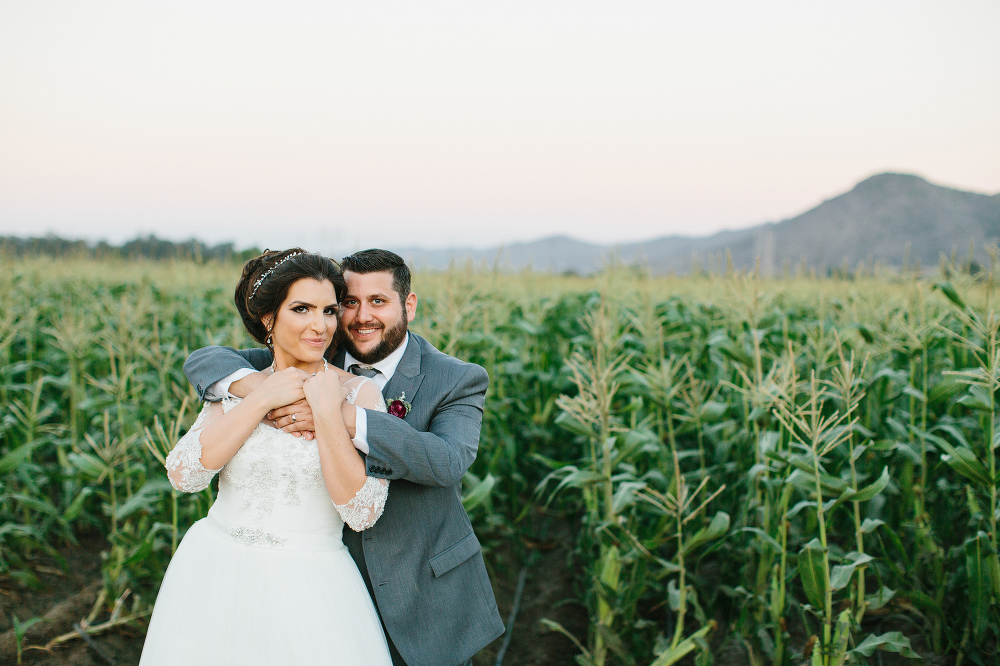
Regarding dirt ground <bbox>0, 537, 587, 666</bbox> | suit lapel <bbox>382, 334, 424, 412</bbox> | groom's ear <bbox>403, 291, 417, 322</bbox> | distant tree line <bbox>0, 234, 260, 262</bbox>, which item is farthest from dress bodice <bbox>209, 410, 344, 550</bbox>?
distant tree line <bbox>0, 234, 260, 262</bbox>

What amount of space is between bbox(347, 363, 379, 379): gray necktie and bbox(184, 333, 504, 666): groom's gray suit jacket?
0.11 meters

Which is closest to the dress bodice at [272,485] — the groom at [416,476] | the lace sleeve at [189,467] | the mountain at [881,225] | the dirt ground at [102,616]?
the lace sleeve at [189,467]

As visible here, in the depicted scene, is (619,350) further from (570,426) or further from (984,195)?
(984,195)

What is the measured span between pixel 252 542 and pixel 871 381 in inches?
147

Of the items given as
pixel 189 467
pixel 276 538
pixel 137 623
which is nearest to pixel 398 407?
pixel 276 538

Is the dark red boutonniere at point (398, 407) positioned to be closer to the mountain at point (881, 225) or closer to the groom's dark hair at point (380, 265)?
the groom's dark hair at point (380, 265)

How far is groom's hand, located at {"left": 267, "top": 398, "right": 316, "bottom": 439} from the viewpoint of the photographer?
2.02 metres

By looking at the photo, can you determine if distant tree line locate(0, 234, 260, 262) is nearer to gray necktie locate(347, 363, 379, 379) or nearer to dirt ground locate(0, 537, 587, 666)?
dirt ground locate(0, 537, 587, 666)

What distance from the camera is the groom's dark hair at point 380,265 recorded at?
2.37 metres

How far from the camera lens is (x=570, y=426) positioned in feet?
10.7

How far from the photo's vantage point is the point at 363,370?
2.43 metres

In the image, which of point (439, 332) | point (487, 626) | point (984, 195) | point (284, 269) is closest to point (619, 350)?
point (439, 332)

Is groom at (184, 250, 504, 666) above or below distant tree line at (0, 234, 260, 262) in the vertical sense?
below

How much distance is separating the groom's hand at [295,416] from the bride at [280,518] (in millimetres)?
40
